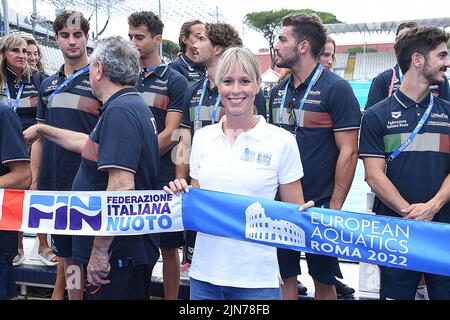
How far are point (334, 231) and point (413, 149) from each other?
666 millimetres

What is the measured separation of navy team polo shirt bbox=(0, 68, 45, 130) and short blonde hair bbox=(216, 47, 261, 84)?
280cm

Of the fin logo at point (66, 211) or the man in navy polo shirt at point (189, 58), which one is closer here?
the fin logo at point (66, 211)

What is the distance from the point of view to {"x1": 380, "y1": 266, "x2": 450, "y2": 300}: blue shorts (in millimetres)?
2621

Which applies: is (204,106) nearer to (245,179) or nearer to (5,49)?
(245,179)

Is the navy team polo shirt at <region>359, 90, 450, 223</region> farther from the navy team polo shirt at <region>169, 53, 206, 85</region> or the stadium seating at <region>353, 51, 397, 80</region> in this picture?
the stadium seating at <region>353, 51, 397, 80</region>

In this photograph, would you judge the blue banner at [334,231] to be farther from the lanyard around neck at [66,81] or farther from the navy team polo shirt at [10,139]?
the lanyard around neck at [66,81]

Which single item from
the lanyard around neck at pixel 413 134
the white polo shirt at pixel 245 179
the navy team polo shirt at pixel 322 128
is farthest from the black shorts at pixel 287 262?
the lanyard around neck at pixel 413 134

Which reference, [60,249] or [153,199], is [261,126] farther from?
[60,249]

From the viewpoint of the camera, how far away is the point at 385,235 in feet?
8.00

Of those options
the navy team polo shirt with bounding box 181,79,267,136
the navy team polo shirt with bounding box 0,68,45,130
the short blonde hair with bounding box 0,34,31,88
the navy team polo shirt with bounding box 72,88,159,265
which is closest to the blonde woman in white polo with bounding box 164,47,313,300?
the navy team polo shirt with bounding box 72,88,159,265

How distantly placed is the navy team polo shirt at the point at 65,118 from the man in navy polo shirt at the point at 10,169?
0.77 metres

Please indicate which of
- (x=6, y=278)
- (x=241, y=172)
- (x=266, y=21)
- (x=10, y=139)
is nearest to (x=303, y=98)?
(x=241, y=172)

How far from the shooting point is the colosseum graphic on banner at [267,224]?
2404mm

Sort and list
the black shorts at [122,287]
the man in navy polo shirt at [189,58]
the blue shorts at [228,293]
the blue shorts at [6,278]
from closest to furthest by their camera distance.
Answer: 1. the blue shorts at [228,293]
2. the black shorts at [122,287]
3. the blue shorts at [6,278]
4. the man in navy polo shirt at [189,58]
